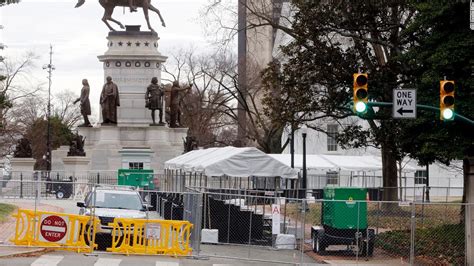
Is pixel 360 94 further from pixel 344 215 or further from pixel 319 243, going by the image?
pixel 319 243

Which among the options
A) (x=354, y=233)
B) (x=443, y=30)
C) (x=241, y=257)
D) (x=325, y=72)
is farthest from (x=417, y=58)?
(x=325, y=72)

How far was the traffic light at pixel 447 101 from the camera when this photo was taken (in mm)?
21234

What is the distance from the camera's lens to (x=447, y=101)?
69.7 ft

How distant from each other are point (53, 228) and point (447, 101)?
366 inches

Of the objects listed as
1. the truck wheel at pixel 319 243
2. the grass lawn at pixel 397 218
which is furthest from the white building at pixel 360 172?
the truck wheel at pixel 319 243

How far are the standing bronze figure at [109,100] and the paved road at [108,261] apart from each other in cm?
3598

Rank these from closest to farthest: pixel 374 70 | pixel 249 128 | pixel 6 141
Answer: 1. pixel 374 70
2. pixel 249 128
3. pixel 6 141

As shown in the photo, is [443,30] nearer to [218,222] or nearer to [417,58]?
[417,58]

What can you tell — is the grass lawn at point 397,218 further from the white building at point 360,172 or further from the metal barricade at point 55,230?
the white building at point 360,172

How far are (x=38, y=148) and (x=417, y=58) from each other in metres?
81.8

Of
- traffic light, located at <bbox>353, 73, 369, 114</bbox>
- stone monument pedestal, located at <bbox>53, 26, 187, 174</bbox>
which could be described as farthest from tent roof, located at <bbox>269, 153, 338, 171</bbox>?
traffic light, located at <bbox>353, 73, 369, 114</bbox>

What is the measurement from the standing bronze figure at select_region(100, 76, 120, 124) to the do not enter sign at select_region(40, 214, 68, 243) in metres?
36.1

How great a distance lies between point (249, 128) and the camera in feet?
265

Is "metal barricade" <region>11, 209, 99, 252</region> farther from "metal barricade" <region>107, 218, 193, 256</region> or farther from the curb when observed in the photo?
"metal barricade" <region>107, 218, 193, 256</region>
